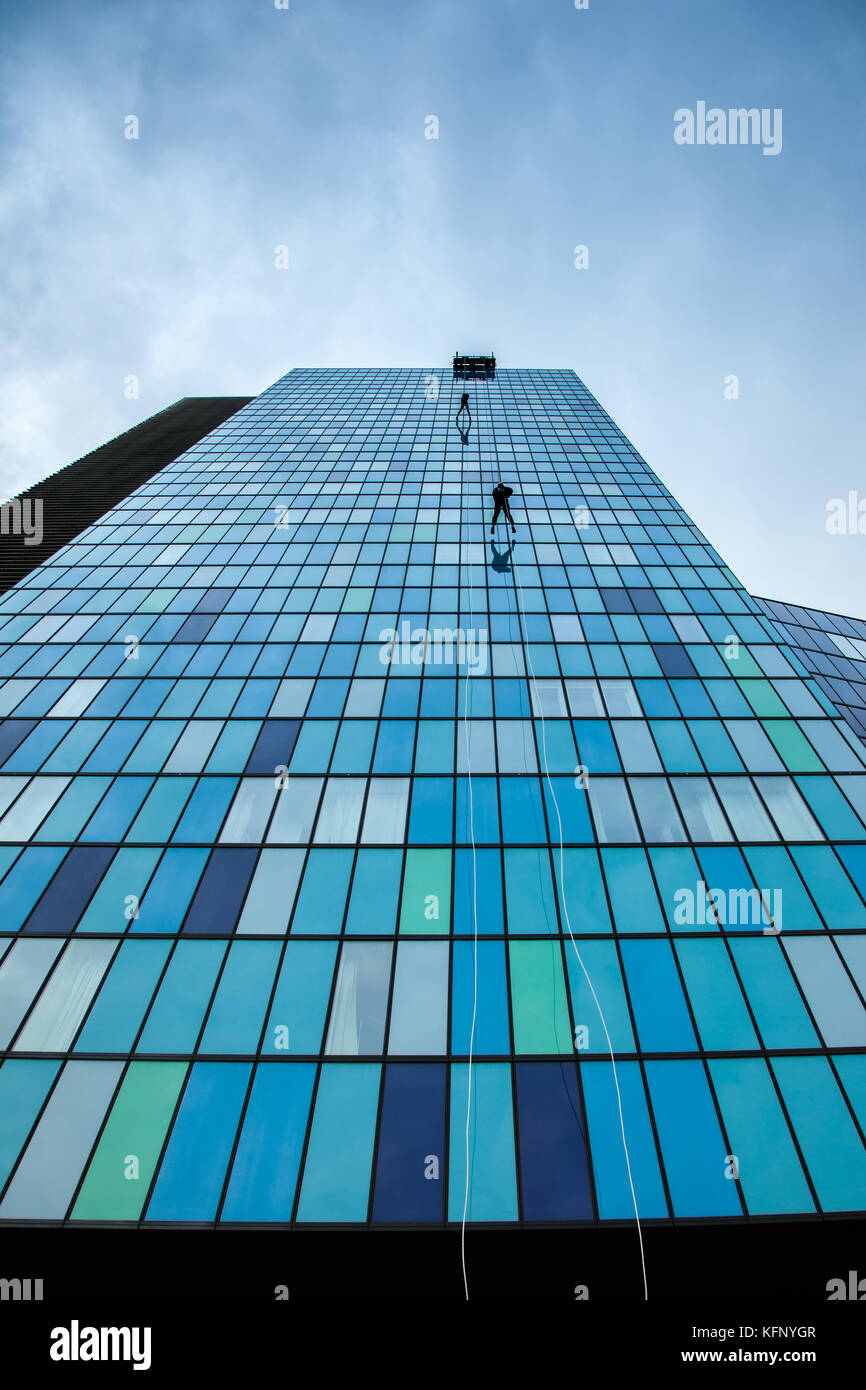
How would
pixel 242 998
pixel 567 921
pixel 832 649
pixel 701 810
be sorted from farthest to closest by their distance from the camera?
pixel 832 649
pixel 701 810
pixel 567 921
pixel 242 998

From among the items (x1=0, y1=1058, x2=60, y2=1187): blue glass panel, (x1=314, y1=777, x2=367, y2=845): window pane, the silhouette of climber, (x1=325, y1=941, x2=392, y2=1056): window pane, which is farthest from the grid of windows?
(x1=0, y1=1058, x2=60, y2=1187): blue glass panel

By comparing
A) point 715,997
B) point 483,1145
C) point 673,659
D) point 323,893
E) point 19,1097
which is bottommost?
point 483,1145

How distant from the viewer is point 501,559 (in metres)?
26.0

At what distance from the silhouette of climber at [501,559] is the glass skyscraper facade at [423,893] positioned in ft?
0.87

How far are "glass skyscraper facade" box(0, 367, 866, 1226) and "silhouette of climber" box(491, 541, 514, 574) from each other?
0.27 meters

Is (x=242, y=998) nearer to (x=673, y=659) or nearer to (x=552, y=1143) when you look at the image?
(x=552, y=1143)

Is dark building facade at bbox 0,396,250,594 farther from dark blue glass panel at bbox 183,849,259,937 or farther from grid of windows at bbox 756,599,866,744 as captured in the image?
grid of windows at bbox 756,599,866,744

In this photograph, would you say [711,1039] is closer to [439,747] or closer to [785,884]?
[785,884]

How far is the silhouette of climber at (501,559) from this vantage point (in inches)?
1005

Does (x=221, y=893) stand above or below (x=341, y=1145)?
above

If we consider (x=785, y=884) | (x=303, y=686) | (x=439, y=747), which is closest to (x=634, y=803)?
(x=785, y=884)

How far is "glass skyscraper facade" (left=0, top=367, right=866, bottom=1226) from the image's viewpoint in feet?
34.5

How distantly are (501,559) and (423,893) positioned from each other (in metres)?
16.0

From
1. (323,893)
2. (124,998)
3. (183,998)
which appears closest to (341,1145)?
(183,998)
